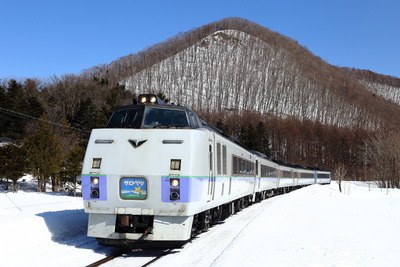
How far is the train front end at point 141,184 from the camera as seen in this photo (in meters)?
8.74

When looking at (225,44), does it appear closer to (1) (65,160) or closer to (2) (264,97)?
(2) (264,97)

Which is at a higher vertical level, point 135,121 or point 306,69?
point 306,69

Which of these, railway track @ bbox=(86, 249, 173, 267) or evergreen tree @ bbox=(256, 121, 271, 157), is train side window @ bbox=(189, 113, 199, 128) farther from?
evergreen tree @ bbox=(256, 121, 271, 157)

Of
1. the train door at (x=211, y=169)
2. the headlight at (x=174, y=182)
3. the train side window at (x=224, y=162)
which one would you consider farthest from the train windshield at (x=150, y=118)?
the train side window at (x=224, y=162)

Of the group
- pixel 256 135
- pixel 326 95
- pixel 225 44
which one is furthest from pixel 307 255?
pixel 225 44

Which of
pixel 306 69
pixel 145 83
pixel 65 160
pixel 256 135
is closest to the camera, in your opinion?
pixel 65 160

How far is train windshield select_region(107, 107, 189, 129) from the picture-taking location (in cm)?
980

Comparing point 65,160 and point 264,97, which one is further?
point 264,97

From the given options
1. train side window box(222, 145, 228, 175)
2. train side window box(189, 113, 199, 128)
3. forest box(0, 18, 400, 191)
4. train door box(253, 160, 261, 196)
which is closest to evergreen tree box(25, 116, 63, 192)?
forest box(0, 18, 400, 191)

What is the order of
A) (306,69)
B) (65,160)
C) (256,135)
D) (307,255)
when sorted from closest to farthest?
(307,255), (65,160), (256,135), (306,69)

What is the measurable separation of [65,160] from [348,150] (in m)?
92.4

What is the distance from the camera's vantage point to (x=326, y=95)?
536 feet

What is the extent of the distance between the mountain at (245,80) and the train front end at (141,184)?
115 m

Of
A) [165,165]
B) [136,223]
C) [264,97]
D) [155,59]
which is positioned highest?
[155,59]
